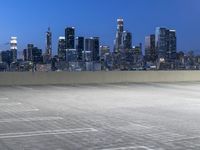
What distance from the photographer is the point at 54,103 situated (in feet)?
58.8

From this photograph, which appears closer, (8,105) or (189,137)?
(189,137)

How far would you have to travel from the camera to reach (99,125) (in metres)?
12.0

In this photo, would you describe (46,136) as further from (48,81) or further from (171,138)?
(48,81)

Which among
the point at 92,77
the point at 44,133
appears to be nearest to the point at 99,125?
the point at 44,133

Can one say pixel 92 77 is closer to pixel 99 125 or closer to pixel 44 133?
pixel 99 125

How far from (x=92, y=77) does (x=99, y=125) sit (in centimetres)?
2077

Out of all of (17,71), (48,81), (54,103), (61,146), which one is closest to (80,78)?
(48,81)

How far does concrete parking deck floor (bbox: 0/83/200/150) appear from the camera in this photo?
9.40 m

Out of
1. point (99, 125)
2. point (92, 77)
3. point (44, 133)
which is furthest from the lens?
point (92, 77)

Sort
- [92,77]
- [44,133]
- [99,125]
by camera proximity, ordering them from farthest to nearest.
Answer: [92,77], [99,125], [44,133]

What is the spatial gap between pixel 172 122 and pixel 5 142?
194 inches

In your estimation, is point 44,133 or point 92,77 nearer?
point 44,133

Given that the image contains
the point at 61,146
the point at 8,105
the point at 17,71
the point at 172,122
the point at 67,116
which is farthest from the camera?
the point at 17,71

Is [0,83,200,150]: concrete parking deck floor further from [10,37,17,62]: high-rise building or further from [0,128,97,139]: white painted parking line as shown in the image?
[10,37,17,62]: high-rise building
